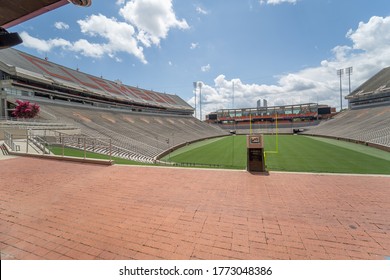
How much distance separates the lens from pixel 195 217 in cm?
352

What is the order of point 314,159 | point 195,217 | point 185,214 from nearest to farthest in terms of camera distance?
point 195,217, point 185,214, point 314,159

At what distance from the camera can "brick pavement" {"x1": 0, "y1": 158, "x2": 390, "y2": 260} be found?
2594mm

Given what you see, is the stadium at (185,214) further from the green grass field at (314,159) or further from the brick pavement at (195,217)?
the green grass field at (314,159)

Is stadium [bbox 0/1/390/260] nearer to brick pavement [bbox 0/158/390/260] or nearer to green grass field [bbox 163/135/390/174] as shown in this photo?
brick pavement [bbox 0/158/390/260]

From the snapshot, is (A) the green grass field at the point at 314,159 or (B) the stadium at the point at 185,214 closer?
(B) the stadium at the point at 185,214

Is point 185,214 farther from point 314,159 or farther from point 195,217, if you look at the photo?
point 314,159

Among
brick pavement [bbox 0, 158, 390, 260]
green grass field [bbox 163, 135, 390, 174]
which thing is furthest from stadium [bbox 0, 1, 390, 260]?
green grass field [bbox 163, 135, 390, 174]

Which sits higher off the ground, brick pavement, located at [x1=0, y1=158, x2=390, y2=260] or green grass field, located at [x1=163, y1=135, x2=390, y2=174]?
brick pavement, located at [x1=0, y1=158, x2=390, y2=260]

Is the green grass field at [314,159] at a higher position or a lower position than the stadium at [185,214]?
lower

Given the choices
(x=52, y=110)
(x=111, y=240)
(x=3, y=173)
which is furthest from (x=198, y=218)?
(x=52, y=110)

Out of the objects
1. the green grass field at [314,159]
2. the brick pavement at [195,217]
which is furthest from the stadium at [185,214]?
the green grass field at [314,159]


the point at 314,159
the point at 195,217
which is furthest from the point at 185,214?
the point at 314,159

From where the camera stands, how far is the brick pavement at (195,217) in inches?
102

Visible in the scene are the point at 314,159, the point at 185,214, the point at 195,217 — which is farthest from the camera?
the point at 314,159
